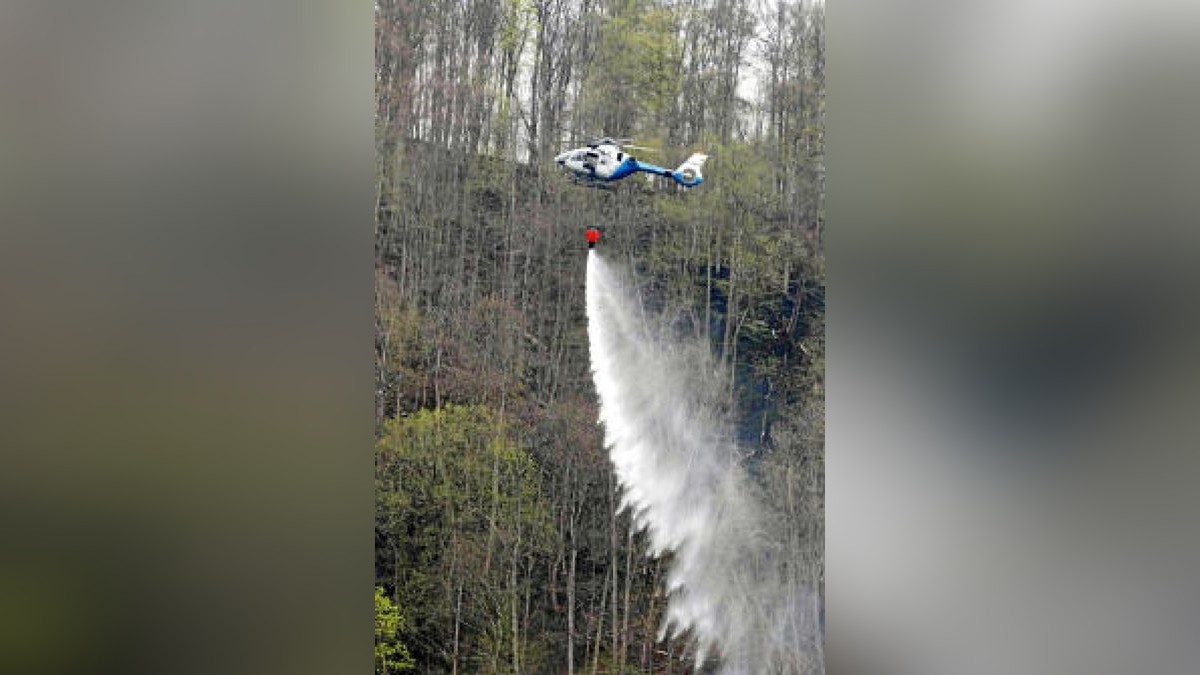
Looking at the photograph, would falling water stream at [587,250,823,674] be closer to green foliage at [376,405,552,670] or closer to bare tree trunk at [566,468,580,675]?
bare tree trunk at [566,468,580,675]

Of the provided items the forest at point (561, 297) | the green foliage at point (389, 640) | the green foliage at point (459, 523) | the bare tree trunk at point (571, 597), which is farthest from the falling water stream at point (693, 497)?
the green foliage at point (389, 640)

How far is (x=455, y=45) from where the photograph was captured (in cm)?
308

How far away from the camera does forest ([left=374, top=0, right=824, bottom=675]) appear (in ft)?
10.2

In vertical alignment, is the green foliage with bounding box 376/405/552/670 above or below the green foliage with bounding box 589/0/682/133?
below

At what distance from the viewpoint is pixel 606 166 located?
3.14 m

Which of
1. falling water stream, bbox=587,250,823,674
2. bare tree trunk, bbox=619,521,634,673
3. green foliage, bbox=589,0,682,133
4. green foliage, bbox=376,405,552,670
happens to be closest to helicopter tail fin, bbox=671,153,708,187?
green foliage, bbox=589,0,682,133

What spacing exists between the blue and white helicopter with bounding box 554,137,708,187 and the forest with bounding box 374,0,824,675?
0.03m
